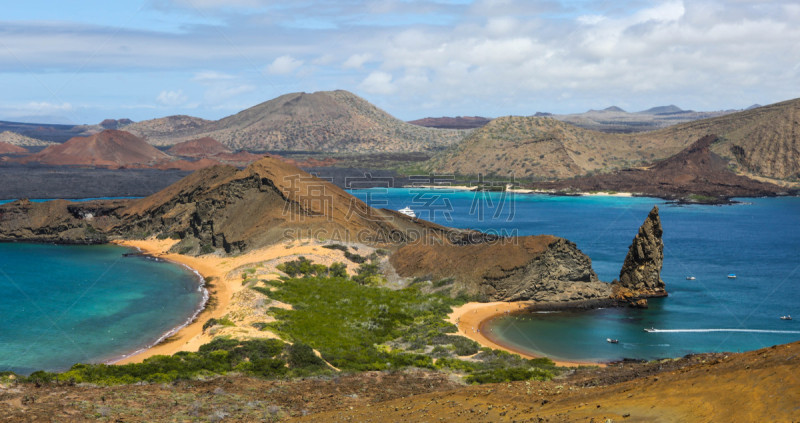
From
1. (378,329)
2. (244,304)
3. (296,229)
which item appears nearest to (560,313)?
(378,329)

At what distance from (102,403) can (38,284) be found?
41729 mm

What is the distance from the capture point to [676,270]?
241 feet

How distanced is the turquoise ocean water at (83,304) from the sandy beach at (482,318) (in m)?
22.0

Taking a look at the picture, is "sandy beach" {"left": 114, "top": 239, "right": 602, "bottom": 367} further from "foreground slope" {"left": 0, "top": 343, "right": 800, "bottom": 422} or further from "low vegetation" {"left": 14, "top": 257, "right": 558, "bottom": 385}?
"foreground slope" {"left": 0, "top": 343, "right": 800, "bottom": 422}

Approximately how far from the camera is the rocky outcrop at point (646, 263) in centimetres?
5753

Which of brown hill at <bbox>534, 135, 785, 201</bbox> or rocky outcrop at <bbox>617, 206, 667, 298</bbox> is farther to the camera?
brown hill at <bbox>534, 135, 785, 201</bbox>

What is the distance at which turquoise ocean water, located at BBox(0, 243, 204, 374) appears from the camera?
4069 cm

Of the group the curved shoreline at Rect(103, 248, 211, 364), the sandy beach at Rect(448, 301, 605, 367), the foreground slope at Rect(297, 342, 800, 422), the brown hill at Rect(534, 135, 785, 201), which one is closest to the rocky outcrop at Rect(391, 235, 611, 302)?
the sandy beach at Rect(448, 301, 605, 367)

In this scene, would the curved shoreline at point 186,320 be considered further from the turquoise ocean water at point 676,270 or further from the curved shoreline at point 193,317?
the turquoise ocean water at point 676,270

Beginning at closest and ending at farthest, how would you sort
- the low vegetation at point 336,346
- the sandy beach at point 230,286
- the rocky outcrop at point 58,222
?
the low vegetation at point 336,346
the sandy beach at point 230,286
the rocky outcrop at point 58,222

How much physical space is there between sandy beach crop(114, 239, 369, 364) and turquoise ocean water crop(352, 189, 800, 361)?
1852cm

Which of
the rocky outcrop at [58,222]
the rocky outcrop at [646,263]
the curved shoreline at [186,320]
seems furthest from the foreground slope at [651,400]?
the rocky outcrop at [58,222]

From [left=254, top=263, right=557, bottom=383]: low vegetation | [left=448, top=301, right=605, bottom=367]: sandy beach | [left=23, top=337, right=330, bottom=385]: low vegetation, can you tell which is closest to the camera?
[left=23, top=337, right=330, bottom=385]: low vegetation

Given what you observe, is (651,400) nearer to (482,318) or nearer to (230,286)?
(482,318)
